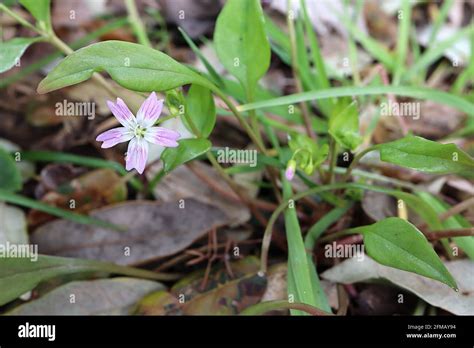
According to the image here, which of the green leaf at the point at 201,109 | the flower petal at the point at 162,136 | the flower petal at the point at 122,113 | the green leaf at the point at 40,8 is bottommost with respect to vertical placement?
the flower petal at the point at 162,136

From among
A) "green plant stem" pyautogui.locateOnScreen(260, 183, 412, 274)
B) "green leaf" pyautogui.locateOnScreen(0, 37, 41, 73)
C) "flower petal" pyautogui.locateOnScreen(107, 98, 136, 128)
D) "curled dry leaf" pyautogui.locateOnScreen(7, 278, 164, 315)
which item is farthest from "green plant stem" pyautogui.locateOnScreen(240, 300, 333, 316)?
"green leaf" pyautogui.locateOnScreen(0, 37, 41, 73)

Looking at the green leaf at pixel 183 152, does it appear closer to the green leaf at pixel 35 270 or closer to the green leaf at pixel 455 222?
the green leaf at pixel 35 270

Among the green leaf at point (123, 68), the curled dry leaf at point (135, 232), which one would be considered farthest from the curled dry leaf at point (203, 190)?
the green leaf at point (123, 68)

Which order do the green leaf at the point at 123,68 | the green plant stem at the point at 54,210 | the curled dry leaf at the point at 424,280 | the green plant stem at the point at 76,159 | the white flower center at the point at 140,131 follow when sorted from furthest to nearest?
the green plant stem at the point at 76,159 → the green plant stem at the point at 54,210 → the curled dry leaf at the point at 424,280 → the white flower center at the point at 140,131 → the green leaf at the point at 123,68

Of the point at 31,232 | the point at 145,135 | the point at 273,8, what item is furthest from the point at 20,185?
the point at 273,8

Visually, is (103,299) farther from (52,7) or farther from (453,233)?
(52,7)

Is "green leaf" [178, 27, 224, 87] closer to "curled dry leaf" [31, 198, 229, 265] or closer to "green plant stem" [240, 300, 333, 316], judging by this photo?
"curled dry leaf" [31, 198, 229, 265]
